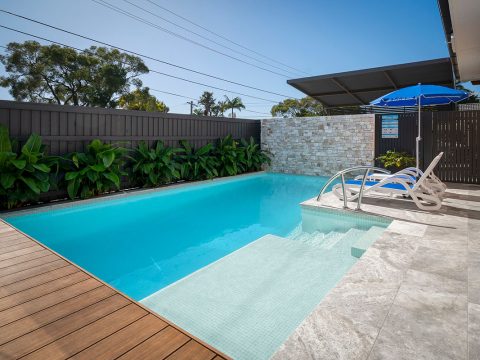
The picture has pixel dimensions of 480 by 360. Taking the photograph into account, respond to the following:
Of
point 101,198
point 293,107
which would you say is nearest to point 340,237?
point 101,198

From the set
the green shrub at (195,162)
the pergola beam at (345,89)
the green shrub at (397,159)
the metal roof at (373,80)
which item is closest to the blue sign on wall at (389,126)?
the green shrub at (397,159)

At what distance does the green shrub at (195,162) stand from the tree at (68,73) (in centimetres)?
2391

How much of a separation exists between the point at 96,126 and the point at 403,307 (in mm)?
7865

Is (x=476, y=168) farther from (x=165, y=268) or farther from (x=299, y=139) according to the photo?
(x=165, y=268)

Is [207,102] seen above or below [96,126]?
above

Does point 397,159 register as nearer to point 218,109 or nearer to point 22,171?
point 22,171

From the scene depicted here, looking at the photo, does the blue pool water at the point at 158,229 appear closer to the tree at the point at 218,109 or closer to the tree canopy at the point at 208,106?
the tree at the point at 218,109

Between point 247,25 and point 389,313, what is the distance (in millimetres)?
17869

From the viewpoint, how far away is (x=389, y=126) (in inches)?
372

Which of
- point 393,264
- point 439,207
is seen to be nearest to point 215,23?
point 439,207

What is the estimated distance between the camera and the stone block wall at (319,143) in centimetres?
1117

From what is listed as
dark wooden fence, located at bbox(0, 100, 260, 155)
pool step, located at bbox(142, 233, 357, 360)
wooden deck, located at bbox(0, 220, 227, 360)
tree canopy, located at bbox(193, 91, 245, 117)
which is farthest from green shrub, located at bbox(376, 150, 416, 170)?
tree canopy, located at bbox(193, 91, 245, 117)

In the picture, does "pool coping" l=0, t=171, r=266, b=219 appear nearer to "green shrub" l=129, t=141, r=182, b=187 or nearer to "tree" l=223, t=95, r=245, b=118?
"green shrub" l=129, t=141, r=182, b=187

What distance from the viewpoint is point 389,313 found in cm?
210
